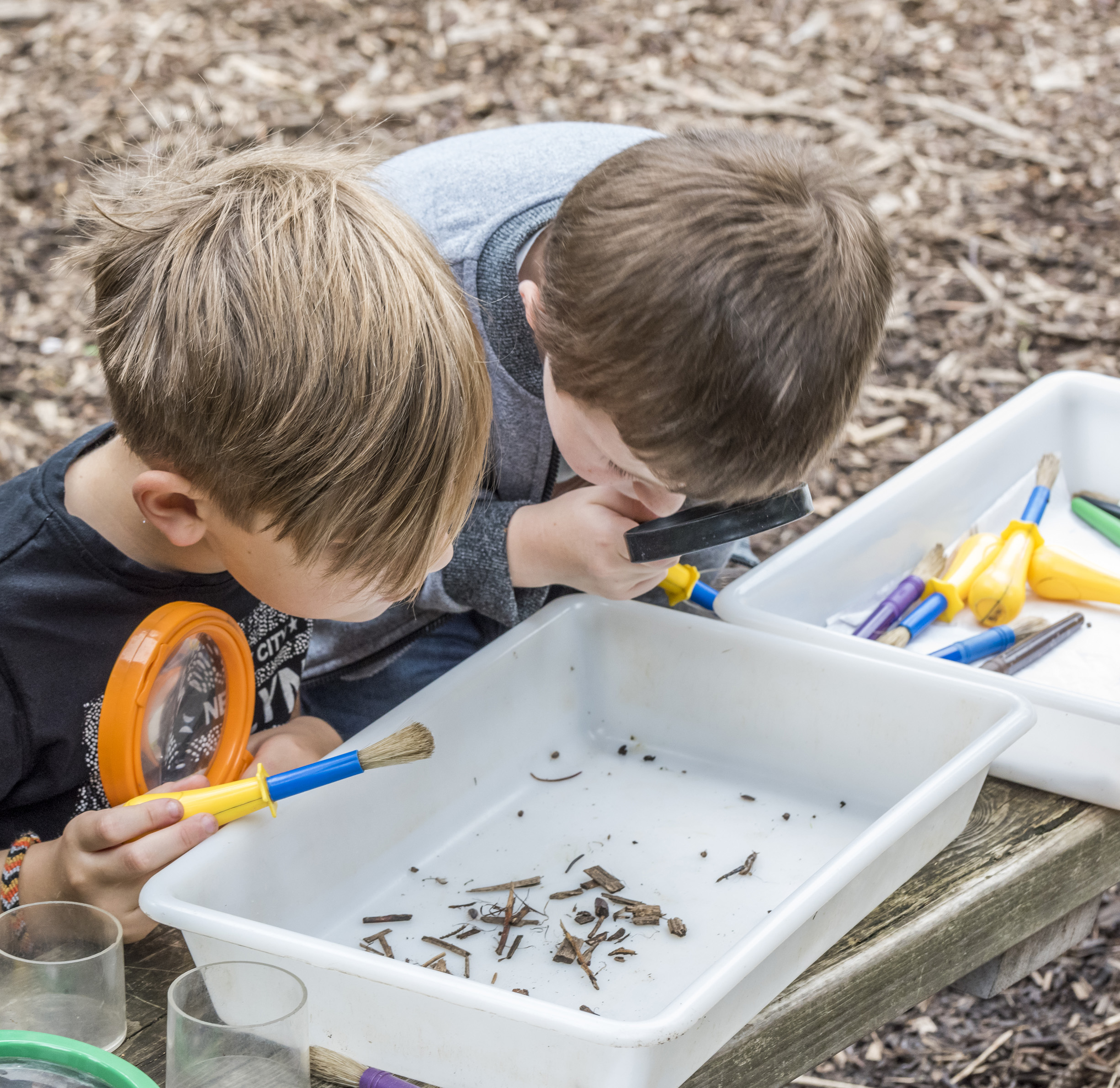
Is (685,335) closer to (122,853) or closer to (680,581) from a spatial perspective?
(680,581)

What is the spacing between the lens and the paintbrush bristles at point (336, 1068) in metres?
0.74

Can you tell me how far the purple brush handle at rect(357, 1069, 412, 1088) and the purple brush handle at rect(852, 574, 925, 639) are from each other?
598 mm

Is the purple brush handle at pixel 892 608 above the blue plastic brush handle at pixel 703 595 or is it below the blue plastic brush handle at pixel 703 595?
below

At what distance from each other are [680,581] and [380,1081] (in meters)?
0.54

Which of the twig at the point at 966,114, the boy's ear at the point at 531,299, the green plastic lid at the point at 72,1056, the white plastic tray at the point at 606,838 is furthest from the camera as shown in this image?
the twig at the point at 966,114

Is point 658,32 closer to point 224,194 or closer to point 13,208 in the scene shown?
point 13,208

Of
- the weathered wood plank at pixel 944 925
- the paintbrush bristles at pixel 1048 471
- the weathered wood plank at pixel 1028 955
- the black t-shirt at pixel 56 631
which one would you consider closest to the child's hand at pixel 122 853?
the black t-shirt at pixel 56 631

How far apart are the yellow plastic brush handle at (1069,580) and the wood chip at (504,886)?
2.00 feet

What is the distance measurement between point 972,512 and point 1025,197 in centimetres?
175

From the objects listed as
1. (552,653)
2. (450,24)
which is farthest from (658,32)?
(552,653)

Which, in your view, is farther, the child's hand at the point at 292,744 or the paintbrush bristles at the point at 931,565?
the paintbrush bristles at the point at 931,565

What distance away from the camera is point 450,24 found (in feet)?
10.9

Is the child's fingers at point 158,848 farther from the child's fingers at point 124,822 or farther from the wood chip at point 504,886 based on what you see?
the wood chip at point 504,886

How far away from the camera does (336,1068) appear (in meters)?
0.74
